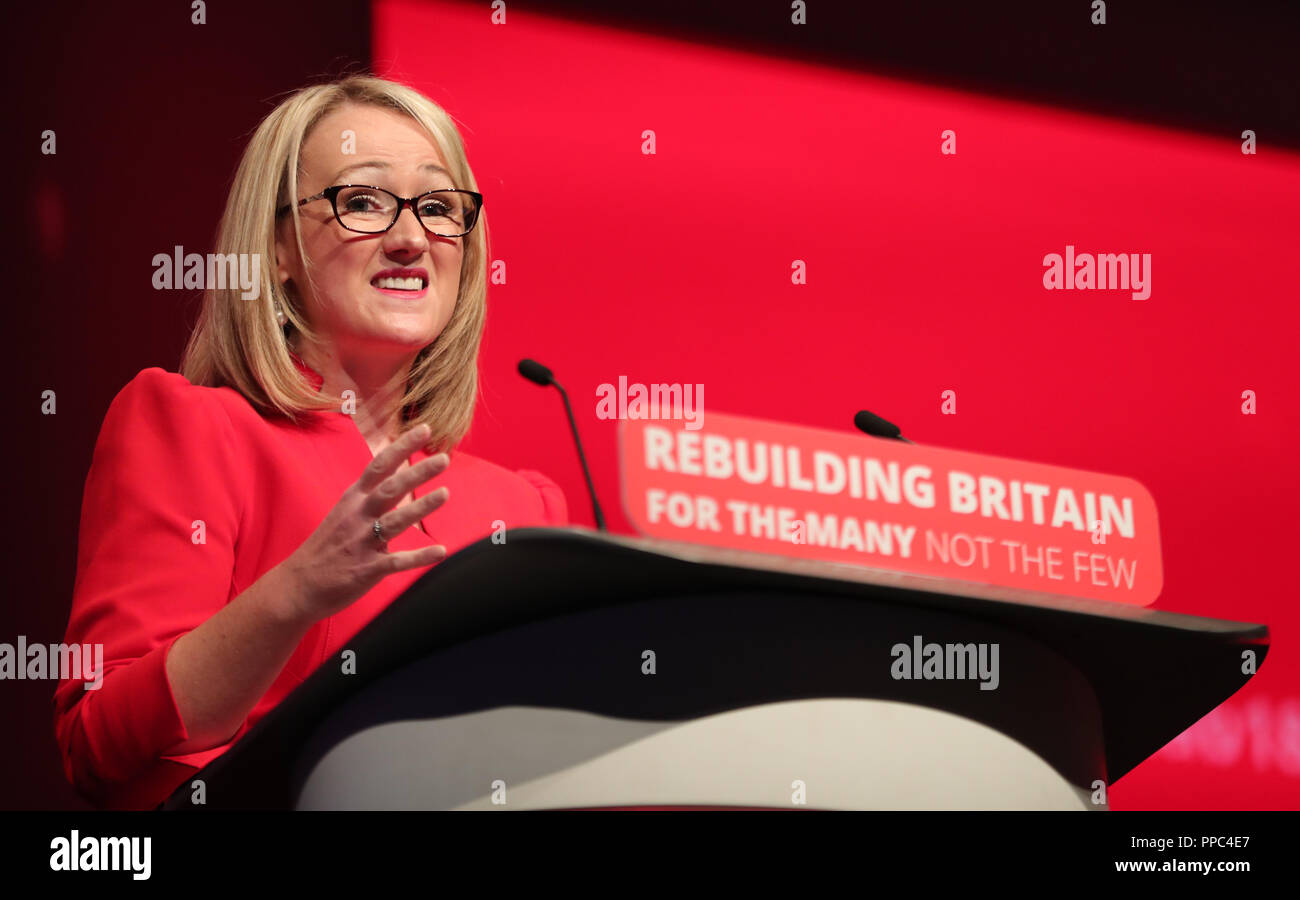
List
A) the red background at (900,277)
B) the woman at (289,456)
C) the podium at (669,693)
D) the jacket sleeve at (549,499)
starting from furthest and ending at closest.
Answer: the red background at (900,277)
the jacket sleeve at (549,499)
the woman at (289,456)
the podium at (669,693)

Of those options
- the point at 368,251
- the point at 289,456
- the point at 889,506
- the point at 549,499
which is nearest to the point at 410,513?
the point at 889,506

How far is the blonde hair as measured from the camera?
154 centimetres

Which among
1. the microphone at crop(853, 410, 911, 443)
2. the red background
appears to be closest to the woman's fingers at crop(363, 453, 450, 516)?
the microphone at crop(853, 410, 911, 443)

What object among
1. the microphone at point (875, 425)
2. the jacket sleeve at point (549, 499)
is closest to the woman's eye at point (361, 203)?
the jacket sleeve at point (549, 499)

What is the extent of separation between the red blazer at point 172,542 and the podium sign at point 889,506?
478 mm

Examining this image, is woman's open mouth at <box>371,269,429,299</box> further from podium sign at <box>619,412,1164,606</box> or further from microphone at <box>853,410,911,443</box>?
podium sign at <box>619,412,1164,606</box>

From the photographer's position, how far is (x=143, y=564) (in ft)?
4.15

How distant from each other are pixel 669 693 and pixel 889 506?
20 centimetres

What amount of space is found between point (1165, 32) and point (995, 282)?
0.86 meters

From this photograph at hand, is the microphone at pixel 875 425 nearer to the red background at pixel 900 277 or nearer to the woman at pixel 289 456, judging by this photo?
the woman at pixel 289 456

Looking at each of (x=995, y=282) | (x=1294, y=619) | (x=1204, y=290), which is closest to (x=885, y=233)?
(x=995, y=282)

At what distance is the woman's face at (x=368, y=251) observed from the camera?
5.24 ft
